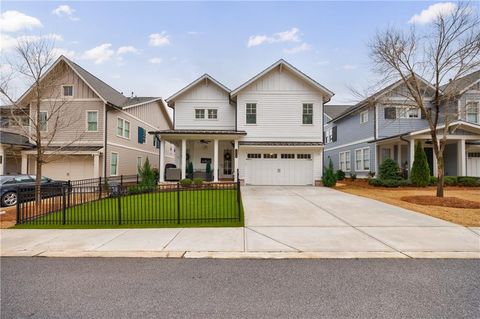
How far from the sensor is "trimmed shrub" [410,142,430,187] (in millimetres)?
17797

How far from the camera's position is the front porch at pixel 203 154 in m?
18.0

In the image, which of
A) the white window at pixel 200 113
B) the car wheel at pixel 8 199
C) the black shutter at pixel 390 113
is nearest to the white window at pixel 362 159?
the black shutter at pixel 390 113

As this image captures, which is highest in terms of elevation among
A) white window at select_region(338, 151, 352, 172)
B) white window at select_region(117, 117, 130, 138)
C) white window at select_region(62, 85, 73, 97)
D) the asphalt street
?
white window at select_region(62, 85, 73, 97)

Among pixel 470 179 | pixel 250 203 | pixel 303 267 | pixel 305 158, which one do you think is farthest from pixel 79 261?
pixel 470 179

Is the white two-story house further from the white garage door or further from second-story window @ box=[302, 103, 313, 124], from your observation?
the white garage door

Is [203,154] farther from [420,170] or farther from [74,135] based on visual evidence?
[420,170]

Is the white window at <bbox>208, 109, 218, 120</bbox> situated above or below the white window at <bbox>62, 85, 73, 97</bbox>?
below

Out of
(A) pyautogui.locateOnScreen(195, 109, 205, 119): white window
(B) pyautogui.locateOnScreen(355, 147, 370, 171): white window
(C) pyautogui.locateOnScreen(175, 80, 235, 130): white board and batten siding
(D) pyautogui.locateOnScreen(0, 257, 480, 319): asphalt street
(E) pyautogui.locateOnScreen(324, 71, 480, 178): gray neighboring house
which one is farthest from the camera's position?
(B) pyautogui.locateOnScreen(355, 147, 370, 171): white window

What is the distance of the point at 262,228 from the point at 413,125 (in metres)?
19.0

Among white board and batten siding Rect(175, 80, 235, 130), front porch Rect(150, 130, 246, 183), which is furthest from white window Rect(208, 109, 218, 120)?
front porch Rect(150, 130, 246, 183)

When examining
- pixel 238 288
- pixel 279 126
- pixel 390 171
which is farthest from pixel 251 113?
pixel 238 288

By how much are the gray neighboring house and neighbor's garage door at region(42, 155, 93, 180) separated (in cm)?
1870

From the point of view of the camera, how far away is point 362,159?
23.6 meters

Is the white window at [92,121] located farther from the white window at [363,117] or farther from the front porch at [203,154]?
the white window at [363,117]
